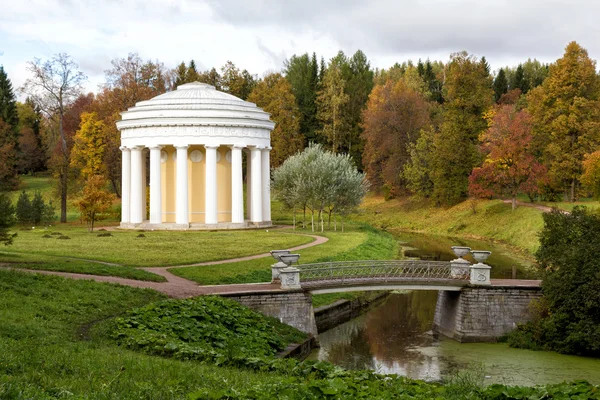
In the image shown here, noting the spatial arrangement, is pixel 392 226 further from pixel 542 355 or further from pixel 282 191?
pixel 542 355

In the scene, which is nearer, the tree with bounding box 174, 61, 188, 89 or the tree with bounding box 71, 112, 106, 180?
the tree with bounding box 71, 112, 106, 180

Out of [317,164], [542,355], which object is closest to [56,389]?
[542,355]

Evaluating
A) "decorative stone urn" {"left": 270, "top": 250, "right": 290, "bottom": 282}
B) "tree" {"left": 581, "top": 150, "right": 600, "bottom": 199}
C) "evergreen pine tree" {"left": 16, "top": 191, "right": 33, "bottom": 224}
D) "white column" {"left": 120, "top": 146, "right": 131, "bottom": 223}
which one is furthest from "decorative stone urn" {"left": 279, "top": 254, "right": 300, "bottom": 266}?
"evergreen pine tree" {"left": 16, "top": 191, "right": 33, "bottom": 224}

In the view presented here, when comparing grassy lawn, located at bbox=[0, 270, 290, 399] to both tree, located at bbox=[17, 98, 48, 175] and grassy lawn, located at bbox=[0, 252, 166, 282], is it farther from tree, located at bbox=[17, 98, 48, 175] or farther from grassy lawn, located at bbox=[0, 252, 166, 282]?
tree, located at bbox=[17, 98, 48, 175]

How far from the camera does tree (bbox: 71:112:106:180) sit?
2960 inches

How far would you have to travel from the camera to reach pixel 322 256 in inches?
1560

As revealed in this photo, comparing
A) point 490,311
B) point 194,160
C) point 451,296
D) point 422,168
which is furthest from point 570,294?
point 422,168

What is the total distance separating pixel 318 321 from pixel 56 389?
1961cm

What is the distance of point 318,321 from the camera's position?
30219 mm

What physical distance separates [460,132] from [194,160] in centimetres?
2646

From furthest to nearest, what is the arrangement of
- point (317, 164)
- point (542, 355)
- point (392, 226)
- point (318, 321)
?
1. point (392, 226)
2. point (317, 164)
3. point (318, 321)
4. point (542, 355)

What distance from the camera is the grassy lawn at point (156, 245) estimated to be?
36.0m

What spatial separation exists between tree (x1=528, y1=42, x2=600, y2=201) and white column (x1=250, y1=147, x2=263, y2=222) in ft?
79.2

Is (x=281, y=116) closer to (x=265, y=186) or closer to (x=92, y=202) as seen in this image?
(x=265, y=186)
